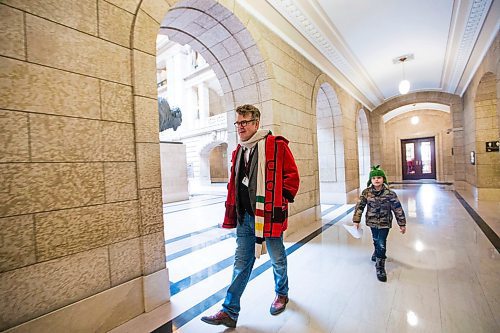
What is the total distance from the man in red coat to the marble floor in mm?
304

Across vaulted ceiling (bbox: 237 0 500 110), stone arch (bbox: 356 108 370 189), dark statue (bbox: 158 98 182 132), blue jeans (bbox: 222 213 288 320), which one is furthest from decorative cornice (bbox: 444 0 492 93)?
dark statue (bbox: 158 98 182 132)

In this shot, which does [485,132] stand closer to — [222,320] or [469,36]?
[469,36]

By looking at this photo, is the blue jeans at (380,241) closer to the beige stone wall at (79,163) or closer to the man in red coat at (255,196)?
the man in red coat at (255,196)

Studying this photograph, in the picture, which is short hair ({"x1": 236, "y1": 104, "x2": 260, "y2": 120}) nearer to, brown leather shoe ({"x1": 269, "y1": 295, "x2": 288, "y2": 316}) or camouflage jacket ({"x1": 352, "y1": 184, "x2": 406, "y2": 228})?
brown leather shoe ({"x1": 269, "y1": 295, "x2": 288, "y2": 316})

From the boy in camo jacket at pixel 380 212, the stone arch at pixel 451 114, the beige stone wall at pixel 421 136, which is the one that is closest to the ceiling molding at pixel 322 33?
the boy in camo jacket at pixel 380 212

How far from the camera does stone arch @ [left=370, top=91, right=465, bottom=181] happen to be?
977 cm

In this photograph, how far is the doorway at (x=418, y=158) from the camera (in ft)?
50.2

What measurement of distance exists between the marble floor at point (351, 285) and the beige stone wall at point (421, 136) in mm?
11904

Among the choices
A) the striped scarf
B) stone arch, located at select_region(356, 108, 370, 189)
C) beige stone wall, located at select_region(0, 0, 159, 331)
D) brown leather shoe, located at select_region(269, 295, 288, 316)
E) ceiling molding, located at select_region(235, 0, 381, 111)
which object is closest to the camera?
beige stone wall, located at select_region(0, 0, 159, 331)

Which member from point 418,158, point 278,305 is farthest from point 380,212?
point 418,158

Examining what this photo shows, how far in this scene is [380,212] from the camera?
271cm

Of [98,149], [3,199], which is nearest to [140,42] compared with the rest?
[98,149]

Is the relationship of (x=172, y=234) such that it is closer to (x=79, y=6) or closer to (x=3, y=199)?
(x=3, y=199)

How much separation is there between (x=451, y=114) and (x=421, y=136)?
5343mm
